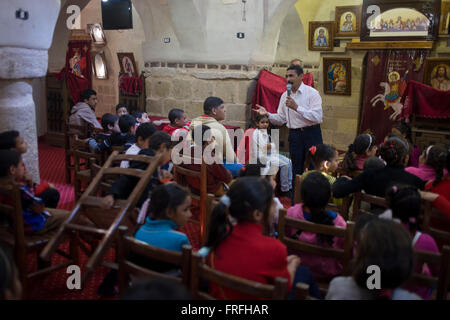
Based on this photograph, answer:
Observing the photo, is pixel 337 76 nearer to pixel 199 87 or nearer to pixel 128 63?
pixel 199 87

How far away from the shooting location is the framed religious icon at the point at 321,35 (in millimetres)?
7422

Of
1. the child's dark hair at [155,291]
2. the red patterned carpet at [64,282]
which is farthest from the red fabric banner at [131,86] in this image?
the child's dark hair at [155,291]

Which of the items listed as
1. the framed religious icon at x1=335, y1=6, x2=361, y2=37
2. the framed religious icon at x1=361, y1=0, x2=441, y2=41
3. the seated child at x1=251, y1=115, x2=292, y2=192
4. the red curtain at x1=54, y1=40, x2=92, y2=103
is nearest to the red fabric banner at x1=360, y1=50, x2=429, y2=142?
the framed religious icon at x1=361, y1=0, x2=441, y2=41

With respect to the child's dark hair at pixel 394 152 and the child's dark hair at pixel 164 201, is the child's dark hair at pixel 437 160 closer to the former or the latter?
the child's dark hair at pixel 394 152

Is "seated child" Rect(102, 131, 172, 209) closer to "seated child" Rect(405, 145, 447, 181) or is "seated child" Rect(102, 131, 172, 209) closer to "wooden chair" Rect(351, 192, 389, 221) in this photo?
"wooden chair" Rect(351, 192, 389, 221)

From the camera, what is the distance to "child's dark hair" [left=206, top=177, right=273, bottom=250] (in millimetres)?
1728

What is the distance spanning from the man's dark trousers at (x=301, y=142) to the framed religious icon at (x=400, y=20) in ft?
10.9

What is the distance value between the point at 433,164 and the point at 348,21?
5.27 m

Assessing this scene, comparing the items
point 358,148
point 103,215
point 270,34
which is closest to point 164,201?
point 103,215

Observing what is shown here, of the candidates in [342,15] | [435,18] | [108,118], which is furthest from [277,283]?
[342,15]

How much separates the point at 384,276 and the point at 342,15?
22.2 feet
